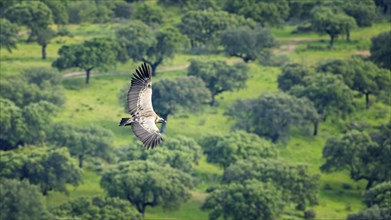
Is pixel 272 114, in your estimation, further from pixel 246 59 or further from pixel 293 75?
pixel 246 59

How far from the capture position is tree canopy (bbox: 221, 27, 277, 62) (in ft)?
604

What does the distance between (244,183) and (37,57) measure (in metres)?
55.4

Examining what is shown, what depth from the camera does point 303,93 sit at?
165750 millimetres

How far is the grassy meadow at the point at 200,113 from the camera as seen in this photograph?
140 meters

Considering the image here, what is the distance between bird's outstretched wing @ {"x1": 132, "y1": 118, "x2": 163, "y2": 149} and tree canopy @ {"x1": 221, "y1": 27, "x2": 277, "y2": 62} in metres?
118

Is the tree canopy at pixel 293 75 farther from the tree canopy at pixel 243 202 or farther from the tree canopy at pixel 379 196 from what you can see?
the tree canopy at pixel 243 202

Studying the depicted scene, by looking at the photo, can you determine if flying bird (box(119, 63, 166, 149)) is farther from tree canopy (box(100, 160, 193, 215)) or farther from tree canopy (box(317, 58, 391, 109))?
tree canopy (box(317, 58, 391, 109))

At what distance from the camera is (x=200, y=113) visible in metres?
158

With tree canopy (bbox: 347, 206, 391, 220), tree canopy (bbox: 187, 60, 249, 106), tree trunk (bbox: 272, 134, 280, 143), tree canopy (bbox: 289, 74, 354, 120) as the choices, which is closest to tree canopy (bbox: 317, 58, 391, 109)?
tree canopy (bbox: 289, 74, 354, 120)

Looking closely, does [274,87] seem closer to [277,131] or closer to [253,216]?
[277,131]

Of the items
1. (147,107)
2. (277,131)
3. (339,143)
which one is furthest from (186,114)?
(147,107)

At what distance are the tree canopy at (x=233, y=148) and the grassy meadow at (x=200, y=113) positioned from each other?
2.83m

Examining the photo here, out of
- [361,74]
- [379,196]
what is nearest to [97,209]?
[379,196]

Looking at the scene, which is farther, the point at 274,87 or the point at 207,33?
the point at 207,33
